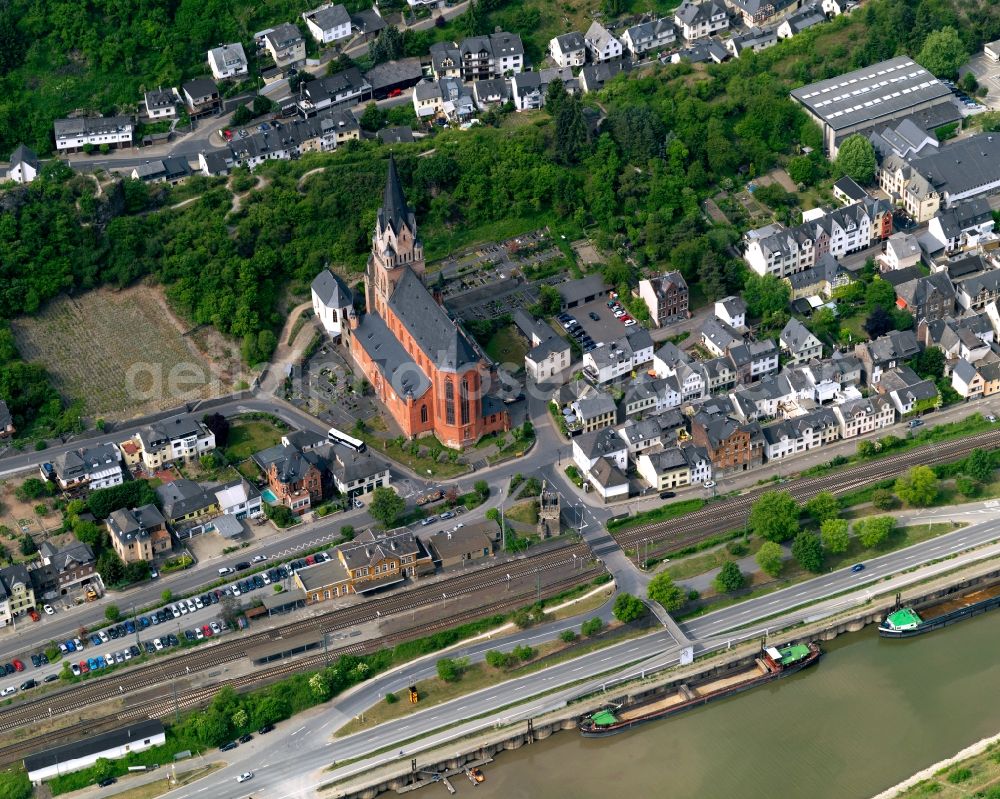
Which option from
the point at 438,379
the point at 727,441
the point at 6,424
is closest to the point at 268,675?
the point at 438,379

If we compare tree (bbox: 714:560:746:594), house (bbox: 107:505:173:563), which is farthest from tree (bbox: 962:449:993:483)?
house (bbox: 107:505:173:563)

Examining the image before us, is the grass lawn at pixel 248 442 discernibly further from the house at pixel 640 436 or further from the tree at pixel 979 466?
the tree at pixel 979 466

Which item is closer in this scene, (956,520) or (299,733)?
(299,733)

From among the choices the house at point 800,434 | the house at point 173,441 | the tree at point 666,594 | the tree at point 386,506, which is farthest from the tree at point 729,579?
the house at point 173,441

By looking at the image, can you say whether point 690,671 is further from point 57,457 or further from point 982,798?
point 57,457

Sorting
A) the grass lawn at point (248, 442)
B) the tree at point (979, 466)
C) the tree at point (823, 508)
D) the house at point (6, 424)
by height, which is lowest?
the tree at point (979, 466)

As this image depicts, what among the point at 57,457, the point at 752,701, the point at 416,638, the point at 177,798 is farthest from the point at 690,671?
the point at 57,457
